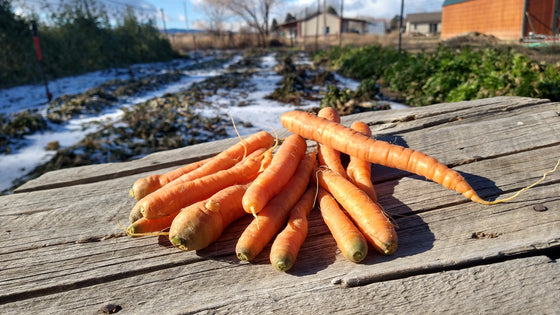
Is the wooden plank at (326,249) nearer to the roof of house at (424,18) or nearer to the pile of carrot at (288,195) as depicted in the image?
the pile of carrot at (288,195)

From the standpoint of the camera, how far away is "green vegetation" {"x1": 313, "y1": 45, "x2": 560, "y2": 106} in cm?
507

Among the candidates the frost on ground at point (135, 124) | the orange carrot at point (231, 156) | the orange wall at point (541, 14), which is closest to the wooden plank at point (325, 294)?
the orange carrot at point (231, 156)

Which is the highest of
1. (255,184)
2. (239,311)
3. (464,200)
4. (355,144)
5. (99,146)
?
(355,144)

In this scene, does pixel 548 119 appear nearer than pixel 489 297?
No

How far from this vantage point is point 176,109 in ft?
27.3

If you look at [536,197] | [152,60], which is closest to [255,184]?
[536,197]

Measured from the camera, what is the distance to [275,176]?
→ 1581mm

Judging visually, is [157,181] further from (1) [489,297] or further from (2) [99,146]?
(2) [99,146]

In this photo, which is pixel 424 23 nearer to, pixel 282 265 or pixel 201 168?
pixel 201 168

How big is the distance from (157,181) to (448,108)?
7.70 feet

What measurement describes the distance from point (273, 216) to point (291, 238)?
17cm

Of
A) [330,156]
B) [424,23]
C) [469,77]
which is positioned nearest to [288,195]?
[330,156]

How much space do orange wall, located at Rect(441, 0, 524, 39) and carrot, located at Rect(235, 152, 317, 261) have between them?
80.9ft

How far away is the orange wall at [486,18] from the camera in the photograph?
2041cm
